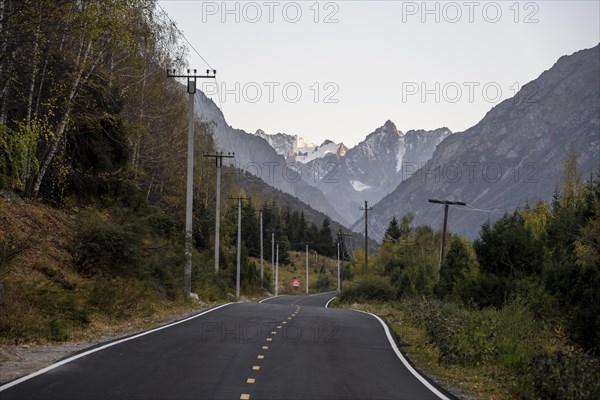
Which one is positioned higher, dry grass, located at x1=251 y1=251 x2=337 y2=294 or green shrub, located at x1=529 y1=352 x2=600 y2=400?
green shrub, located at x1=529 y1=352 x2=600 y2=400

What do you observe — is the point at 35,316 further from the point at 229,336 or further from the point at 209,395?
the point at 209,395

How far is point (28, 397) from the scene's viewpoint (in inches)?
351

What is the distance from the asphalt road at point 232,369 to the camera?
998 cm

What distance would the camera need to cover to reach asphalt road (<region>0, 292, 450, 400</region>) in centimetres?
998

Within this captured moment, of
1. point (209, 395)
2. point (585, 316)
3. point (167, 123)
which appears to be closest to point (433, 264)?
point (167, 123)

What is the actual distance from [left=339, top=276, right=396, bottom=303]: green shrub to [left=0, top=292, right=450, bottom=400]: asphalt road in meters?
33.7

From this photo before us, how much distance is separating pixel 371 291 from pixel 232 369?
1671 inches

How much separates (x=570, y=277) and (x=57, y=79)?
2010 cm

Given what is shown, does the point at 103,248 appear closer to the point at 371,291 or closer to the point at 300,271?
the point at 371,291

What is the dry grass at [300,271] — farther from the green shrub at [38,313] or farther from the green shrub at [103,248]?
the green shrub at [38,313]

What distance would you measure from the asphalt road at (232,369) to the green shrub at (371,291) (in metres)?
33.7

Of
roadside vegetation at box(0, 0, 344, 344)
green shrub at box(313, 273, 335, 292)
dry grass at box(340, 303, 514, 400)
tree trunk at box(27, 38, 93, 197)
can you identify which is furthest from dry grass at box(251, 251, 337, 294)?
dry grass at box(340, 303, 514, 400)

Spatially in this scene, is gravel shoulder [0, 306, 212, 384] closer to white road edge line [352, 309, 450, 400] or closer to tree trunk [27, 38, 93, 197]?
white road edge line [352, 309, 450, 400]

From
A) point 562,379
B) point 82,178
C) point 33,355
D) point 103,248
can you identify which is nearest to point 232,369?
point 33,355
